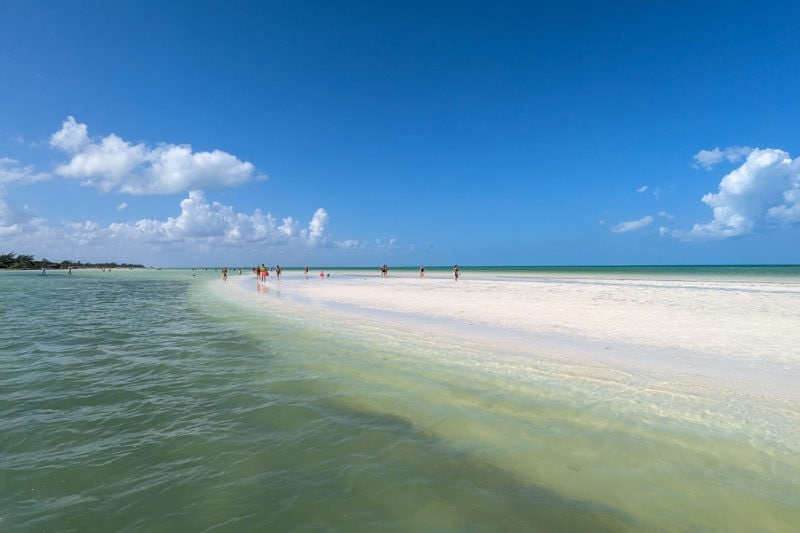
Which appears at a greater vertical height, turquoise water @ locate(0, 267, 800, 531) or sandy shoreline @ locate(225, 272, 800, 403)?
sandy shoreline @ locate(225, 272, 800, 403)

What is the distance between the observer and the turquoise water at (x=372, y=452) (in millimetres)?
3992

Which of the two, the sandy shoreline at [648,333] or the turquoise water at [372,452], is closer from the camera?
the turquoise water at [372,452]

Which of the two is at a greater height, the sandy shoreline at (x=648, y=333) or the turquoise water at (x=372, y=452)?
the sandy shoreline at (x=648, y=333)

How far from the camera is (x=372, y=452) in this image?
5.33 m

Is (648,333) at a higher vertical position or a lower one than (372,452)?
higher

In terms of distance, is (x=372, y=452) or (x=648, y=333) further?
(x=648, y=333)

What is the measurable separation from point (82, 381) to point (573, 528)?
32.6 feet

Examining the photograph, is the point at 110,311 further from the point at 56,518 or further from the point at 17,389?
the point at 56,518

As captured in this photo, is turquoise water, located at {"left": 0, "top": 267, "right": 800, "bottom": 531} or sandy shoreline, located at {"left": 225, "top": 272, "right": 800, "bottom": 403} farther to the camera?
sandy shoreline, located at {"left": 225, "top": 272, "right": 800, "bottom": 403}

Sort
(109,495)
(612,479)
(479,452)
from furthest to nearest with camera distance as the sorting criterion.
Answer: (479,452) < (612,479) < (109,495)

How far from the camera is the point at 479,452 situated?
17.6 feet

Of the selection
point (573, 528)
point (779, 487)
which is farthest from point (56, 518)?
point (779, 487)

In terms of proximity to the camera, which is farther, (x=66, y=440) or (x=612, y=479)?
(x=66, y=440)

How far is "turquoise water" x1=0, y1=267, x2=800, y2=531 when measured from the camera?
13.1 ft
